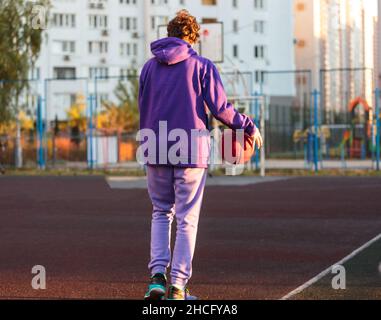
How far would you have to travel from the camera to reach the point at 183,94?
7.21 meters

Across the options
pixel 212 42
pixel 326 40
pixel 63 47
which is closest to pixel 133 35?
pixel 63 47

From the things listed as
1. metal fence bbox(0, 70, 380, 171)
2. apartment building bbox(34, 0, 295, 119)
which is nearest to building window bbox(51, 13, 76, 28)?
apartment building bbox(34, 0, 295, 119)

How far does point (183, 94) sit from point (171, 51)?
1.00ft

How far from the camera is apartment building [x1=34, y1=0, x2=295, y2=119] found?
317ft

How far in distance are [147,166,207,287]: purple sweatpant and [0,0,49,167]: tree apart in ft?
106

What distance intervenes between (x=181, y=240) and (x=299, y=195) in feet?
46.3

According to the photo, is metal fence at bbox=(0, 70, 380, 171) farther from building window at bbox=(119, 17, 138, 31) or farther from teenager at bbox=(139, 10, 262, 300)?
building window at bbox=(119, 17, 138, 31)

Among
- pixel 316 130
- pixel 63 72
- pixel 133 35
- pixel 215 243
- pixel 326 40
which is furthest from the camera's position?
pixel 326 40

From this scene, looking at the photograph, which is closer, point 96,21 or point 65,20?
point 65,20

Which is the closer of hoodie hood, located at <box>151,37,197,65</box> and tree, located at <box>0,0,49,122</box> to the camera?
hoodie hood, located at <box>151,37,197,65</box>

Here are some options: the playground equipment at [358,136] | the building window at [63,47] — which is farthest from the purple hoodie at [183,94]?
the building window at [63,47]

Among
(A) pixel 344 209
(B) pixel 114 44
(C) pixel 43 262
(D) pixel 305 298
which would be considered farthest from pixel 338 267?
(B) pixel 114 44

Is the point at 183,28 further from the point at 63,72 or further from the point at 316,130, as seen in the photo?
the point at 63,72
